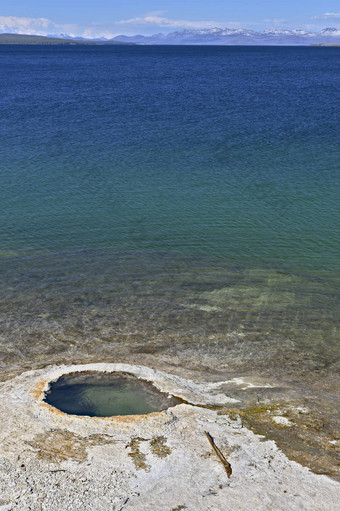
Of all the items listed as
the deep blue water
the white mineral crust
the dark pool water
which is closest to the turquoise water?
the deep blue water

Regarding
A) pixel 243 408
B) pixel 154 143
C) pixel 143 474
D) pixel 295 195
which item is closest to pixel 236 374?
pixel 243 408

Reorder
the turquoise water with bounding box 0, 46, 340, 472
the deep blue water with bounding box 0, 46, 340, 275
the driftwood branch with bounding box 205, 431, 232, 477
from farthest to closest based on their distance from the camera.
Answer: the deep blue water with bounding box 0, 46, 340, 275 → the turquoise water with bounding box 0, 46, 340, 472 → the driftwood branch with bounding box 205, 431, 232, 477

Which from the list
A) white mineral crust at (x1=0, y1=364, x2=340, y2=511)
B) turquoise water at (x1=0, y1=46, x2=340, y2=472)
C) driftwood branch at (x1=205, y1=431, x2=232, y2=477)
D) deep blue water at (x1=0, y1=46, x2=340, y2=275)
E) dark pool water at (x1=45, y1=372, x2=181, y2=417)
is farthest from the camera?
deep blue water at (x1=0, y1=46, x2=340, y2=275)

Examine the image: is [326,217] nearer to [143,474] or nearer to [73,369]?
[73,369]

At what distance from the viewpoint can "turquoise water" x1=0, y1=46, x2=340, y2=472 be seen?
2614 cm

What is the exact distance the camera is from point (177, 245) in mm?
38625

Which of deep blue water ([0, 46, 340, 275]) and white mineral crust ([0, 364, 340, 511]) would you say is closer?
white mineral crust ([0, 364, 340, 511])

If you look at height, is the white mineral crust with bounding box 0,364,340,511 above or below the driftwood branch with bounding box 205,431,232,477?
below

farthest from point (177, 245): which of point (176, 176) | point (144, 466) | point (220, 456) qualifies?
point (144, 466)

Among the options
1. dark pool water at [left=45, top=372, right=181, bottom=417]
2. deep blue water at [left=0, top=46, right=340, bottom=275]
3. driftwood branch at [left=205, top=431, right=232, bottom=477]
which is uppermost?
deep blue water at [left=0, top=46, right=340, bottom=275]

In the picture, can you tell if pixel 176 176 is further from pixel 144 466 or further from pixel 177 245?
pixel 144 466

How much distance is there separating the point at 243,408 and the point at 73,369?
8.06m

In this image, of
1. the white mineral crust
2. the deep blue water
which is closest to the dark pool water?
the white mineral crust

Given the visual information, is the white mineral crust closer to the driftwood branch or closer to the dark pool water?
the driftwood branch
